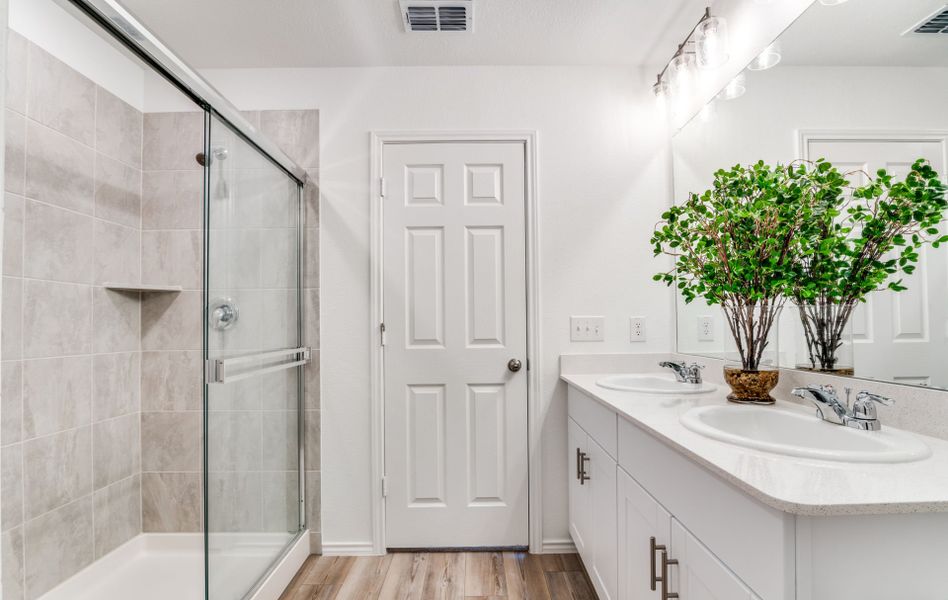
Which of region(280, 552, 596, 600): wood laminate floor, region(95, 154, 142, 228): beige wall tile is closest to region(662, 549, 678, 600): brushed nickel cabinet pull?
region(280, 552, 596, 600): wood laminate floor

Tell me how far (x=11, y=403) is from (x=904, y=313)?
8.75 feet

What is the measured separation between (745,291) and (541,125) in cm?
128

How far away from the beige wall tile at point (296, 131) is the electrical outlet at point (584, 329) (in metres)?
1.45

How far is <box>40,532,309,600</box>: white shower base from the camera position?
1.68 metres

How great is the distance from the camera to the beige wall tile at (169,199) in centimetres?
234

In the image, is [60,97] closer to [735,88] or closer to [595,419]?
[595,419]

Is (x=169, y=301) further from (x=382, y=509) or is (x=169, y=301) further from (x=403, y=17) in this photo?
(x=403, y=17)

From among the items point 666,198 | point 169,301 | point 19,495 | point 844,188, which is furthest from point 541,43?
point 19,495

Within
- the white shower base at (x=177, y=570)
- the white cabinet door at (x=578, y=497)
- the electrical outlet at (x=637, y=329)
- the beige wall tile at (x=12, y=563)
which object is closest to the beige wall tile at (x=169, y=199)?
the beige wall tile at (x=12, y=563)

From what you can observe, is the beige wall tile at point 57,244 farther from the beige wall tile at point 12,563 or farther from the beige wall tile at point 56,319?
the beige wall tile at point 12,563

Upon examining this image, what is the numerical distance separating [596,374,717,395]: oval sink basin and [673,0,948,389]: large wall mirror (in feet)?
1.11

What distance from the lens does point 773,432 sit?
1.34m

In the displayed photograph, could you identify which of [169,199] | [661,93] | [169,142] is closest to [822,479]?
[661,93]

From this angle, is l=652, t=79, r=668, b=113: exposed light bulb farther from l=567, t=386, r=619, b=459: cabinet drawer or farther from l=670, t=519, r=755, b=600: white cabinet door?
l=670, t=519, r=755, b=600: white cabinet door
